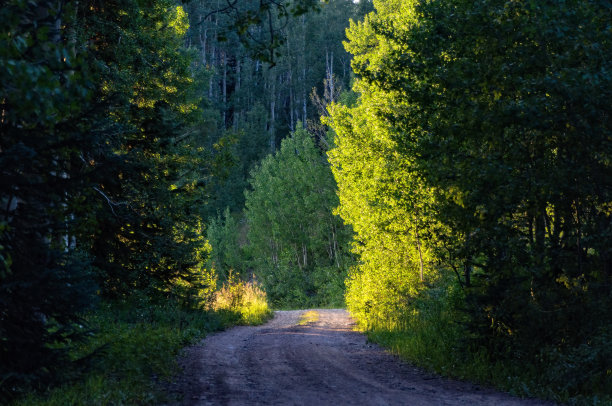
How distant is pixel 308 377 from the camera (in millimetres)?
10703

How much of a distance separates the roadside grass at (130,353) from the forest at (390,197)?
57mm

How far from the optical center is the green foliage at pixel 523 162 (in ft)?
29.4

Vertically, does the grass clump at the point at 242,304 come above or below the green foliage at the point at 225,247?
below

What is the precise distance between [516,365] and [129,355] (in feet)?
25.2

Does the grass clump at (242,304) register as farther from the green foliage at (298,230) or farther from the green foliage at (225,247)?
the green foliage at (225,247)

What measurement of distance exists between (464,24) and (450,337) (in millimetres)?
7226

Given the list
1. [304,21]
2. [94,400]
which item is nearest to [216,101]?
[304,21]

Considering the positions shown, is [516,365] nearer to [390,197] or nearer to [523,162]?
[523,162]

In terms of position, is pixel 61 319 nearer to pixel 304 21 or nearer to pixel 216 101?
pixel 216 101

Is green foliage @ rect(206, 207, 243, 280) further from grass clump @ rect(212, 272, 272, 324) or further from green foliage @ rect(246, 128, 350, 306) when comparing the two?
grass clump @ rect(212, 272, 272, 324)

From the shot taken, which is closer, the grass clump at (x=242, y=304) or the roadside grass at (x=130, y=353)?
the roadside grass at (x=130, y=353)

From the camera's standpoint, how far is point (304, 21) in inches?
3004

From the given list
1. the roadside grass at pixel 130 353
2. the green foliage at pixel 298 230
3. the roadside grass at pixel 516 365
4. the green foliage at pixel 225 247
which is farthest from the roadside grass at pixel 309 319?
the green foliage at pixel 225 247

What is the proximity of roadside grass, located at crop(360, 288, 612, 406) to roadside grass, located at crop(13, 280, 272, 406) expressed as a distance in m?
5.84
